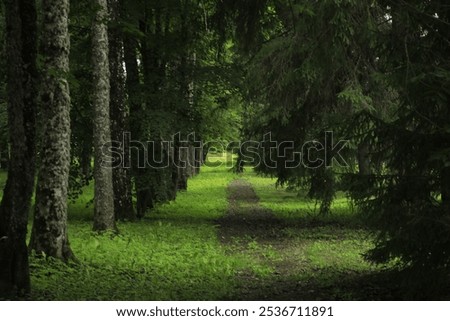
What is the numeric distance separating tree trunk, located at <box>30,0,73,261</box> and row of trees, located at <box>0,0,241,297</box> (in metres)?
0.02

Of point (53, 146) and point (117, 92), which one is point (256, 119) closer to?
point (117, 92)

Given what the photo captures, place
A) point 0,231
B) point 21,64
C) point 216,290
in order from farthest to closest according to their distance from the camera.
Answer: point 216,290
point 0,231
point 21,64

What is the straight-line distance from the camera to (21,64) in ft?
23.3

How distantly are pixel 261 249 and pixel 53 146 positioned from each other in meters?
6.71

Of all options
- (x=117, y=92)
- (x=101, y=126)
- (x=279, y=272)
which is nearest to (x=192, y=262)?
(x=279, y=272)

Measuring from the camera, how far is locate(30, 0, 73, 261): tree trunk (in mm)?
10273

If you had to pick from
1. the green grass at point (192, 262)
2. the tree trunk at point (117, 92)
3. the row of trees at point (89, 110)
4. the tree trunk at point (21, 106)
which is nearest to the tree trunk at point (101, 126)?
the row of trees at point (89, 110)

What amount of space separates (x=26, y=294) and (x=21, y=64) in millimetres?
3022

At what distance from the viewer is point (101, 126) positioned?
1449cm

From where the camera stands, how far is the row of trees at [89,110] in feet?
23.4

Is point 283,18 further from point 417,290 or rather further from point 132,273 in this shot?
point 417,290

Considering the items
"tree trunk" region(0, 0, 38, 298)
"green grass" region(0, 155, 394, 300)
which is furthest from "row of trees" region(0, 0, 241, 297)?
"green grass" region(0, 155, 394, 300)

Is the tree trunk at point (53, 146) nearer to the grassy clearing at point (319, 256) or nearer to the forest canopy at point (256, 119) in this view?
the forest canopy at point (256, 119)
